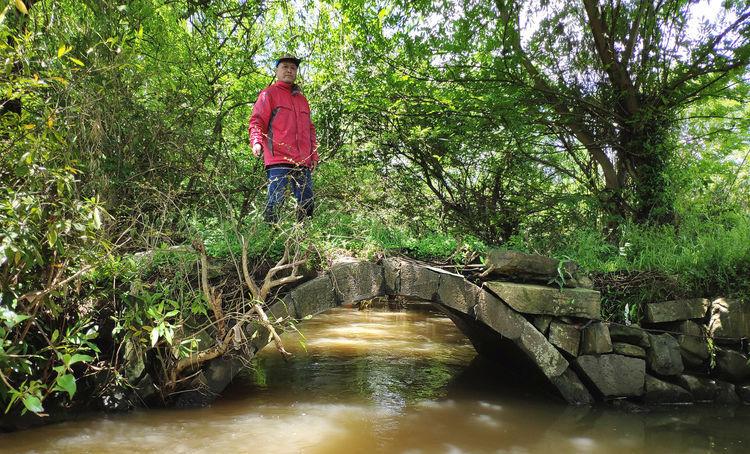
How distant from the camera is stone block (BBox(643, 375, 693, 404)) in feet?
15.7

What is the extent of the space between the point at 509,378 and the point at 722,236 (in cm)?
267

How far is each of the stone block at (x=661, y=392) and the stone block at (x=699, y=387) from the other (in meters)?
0.10

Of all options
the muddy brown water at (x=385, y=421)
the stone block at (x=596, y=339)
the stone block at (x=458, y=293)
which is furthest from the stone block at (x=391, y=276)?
the stone block at (x=596, y=339)

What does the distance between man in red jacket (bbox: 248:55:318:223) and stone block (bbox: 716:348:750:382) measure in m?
4.19

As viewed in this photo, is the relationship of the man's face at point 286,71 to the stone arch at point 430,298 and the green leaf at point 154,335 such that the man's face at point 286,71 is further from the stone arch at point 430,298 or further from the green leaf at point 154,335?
the green leaf at point 154,335

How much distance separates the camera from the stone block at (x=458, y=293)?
4.53 metres

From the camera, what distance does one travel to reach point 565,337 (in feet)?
15.5

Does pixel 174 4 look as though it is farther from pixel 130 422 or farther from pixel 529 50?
pixel 130 422

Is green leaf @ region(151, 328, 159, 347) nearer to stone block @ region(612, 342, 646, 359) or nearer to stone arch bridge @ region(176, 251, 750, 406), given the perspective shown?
stone arch bridge @ region(176, 251, 750, 406)

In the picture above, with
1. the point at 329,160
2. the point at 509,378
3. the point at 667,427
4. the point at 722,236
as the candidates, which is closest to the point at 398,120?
the point at 329,160

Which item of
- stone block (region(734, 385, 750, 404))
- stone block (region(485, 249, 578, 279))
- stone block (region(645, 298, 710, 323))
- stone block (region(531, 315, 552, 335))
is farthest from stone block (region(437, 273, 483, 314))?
stone block (region(734, 385, 750, 404))

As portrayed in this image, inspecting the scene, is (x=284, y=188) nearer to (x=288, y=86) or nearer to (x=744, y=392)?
(x=288, y=86)

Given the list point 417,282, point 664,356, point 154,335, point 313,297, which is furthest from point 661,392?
point 154,335

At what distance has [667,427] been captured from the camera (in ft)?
13.9
